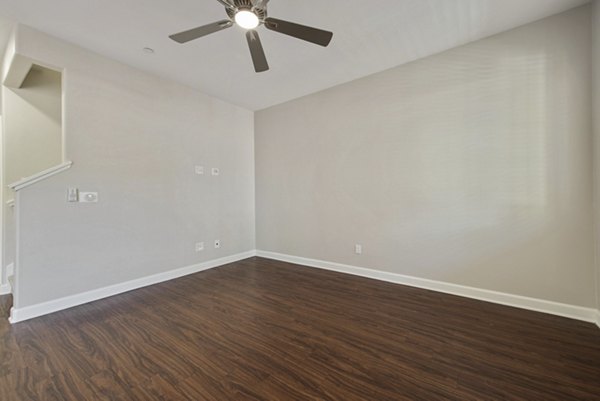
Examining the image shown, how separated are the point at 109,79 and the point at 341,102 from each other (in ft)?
9.80

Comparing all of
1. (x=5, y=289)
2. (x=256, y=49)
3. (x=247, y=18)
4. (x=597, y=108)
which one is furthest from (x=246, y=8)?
(x=5, y=289)

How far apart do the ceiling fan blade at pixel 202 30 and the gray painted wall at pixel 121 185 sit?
168 centimetres

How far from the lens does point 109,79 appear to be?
2.83 metres

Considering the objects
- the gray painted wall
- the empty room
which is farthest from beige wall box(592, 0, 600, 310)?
the gray painted wall

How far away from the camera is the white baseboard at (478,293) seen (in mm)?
2164

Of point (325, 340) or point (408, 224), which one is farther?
point (408, 224)

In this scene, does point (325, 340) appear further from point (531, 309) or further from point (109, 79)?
point (109, 79)

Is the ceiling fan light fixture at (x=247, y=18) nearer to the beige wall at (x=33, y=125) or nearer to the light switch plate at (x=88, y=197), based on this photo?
the light switch plate at (x=88, y=197)

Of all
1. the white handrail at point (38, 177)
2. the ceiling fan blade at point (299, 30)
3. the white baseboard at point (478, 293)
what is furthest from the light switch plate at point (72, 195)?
the white baseboard at point (478, 293)

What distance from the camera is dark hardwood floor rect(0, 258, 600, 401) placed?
4.68 ft

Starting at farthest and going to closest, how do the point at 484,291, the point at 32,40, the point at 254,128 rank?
the point at 254,128 < the point at 484,291 < the point at 32,40

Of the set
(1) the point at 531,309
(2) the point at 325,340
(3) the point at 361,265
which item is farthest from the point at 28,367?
(1) the point at 531,309

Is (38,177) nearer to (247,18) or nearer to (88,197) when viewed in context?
(88,197)

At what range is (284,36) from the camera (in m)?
2.44
